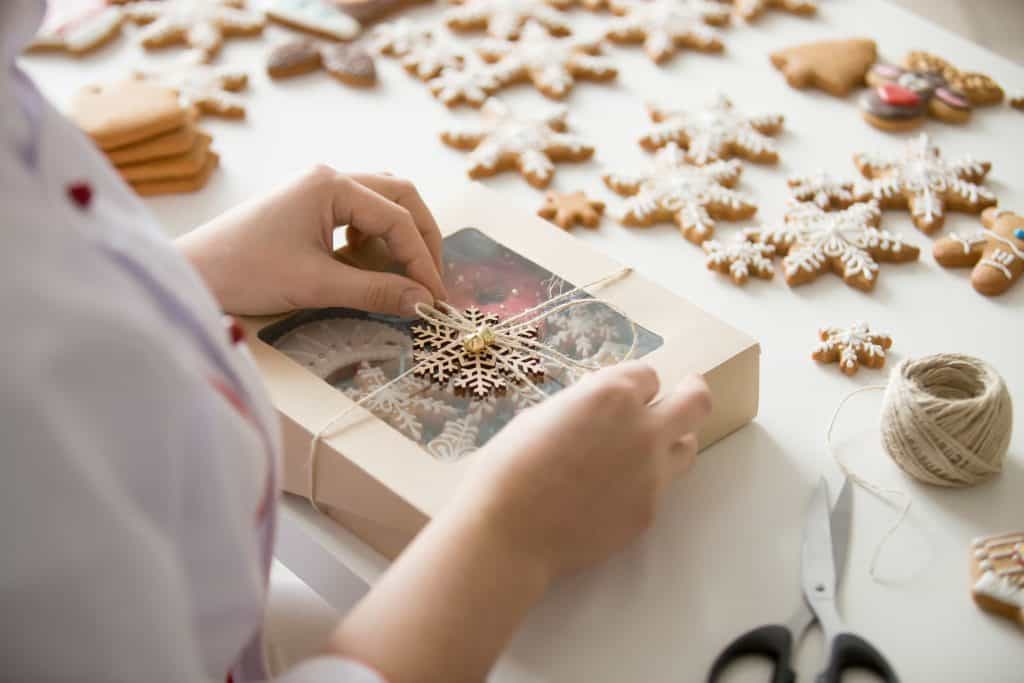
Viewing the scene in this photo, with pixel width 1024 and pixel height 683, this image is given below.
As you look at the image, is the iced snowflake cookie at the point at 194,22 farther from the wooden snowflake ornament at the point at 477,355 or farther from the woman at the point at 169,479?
the woman at the point at 169,479

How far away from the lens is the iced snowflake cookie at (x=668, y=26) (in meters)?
1.26

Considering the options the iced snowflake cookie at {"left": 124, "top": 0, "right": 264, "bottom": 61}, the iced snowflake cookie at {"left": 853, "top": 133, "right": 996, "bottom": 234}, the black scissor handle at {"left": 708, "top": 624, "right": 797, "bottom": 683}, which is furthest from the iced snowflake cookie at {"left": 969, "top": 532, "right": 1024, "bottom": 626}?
the iced snowflake cookie at {"left": 124, "top": 0, "right": 264, "bottom": 61}

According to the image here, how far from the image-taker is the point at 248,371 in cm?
55

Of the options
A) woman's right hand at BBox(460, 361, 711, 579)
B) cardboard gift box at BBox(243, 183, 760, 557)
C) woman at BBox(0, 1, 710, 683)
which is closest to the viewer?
woman at BBox(0, 1, 710, 683)

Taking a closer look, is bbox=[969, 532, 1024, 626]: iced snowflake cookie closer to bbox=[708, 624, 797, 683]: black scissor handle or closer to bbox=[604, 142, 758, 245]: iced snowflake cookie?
bbox=[708, 624, 797, 683]: black scissor handle

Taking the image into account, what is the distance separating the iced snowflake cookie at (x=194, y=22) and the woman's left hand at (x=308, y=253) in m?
0.49

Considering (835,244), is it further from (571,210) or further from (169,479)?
(169,479)

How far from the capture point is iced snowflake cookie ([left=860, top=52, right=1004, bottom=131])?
1146 mm

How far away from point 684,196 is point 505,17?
0.38m

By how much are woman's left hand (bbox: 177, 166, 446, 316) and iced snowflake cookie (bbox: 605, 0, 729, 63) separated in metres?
0.52

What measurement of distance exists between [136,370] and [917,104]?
3.04 feet

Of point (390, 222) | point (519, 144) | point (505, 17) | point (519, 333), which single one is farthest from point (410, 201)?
point (505, 17)

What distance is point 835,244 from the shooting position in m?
1.00

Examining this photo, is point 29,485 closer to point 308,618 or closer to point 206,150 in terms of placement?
point 308,618
